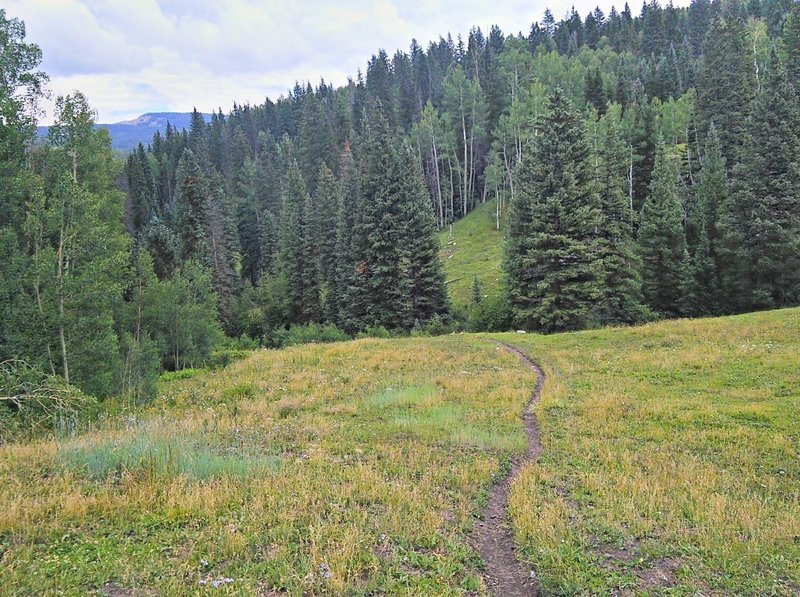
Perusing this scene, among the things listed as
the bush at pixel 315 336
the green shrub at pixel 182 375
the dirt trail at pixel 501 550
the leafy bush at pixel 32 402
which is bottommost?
the bush at pixel 315 336

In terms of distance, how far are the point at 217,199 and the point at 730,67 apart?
73.4 meters

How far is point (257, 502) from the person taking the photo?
6.83m

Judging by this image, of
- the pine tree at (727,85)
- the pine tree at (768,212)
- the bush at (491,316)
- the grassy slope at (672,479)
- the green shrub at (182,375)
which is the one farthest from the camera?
the pine tree at (727,85)

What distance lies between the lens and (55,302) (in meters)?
14.3

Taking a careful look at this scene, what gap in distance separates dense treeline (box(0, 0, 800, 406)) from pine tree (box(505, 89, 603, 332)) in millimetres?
168

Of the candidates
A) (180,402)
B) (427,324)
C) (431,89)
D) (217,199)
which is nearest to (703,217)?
(427,324)

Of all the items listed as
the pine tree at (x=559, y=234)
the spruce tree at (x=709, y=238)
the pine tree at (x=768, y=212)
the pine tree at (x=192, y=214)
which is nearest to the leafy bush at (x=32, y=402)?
the pine tree at (x=559, y=234)

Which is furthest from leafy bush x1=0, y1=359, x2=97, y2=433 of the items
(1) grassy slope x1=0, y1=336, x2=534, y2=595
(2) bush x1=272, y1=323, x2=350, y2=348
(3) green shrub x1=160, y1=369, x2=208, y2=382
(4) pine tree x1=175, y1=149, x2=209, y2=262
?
(4) pine tree x1=175, y1=149, x2=209, y2=262

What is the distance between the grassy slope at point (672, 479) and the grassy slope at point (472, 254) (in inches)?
1188

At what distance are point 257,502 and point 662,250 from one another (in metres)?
39.3

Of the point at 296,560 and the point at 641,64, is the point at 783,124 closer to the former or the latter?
the point at 296,560

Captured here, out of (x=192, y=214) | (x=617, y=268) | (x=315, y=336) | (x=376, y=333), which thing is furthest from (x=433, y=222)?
(x=192, y=214)

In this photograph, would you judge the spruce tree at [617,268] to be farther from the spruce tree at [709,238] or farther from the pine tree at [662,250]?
the spruce tree at [709,238]

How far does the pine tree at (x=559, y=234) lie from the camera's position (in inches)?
1314
